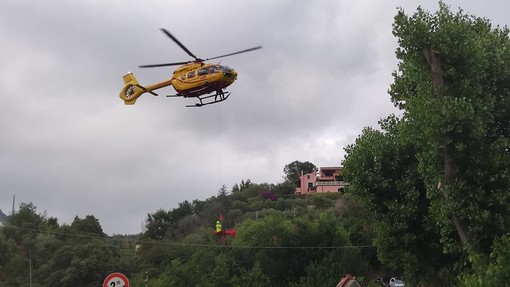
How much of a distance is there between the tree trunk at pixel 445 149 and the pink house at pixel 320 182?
83.8m

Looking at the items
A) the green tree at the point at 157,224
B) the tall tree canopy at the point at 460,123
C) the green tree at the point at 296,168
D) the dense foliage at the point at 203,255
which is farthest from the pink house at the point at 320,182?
the tall tree canopy at the point at 460,123

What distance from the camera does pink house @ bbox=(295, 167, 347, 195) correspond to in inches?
3802

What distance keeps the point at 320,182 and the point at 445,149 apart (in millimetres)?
86775

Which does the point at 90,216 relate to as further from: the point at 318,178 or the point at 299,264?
the point at 318,178

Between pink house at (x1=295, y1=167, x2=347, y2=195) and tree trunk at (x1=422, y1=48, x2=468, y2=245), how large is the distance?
275ft

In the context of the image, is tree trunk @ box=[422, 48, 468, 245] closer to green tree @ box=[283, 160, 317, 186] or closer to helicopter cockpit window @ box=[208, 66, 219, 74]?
helicopter cockpit window @ box=[208, 66, 219, 74]

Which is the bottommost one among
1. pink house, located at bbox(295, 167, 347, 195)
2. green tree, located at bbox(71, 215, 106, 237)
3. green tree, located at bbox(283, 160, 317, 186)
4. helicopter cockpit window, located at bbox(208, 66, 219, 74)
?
green tree, located at bbox(71, 215, 106, 237)

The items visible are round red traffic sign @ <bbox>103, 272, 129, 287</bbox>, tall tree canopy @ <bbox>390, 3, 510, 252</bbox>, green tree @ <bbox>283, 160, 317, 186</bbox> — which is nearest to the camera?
tall tree canopy @ <bbox>390, 3, 510, 252</bbox>

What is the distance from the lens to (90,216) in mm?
69938

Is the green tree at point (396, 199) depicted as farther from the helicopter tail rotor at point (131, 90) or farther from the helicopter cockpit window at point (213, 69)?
the helicopter tail rotor at point (131, 90)

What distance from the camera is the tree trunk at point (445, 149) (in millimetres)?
11914

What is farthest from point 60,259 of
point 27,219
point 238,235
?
point 238,235

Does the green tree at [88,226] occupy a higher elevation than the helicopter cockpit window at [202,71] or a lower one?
lower

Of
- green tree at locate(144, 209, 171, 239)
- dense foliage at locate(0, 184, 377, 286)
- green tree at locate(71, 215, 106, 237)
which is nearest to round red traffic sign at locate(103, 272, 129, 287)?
dense foliage at locate(0, 184, 377, 286)
